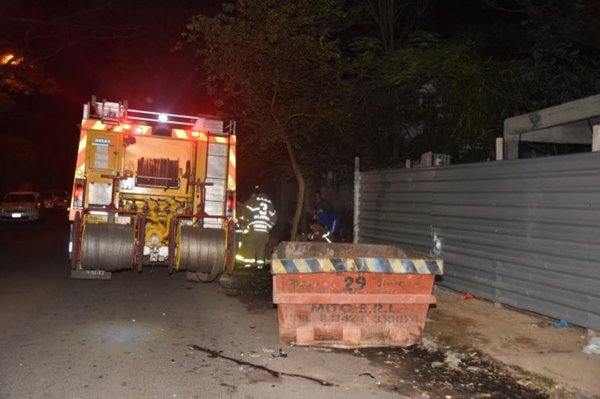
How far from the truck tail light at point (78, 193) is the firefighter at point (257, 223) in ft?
11.7

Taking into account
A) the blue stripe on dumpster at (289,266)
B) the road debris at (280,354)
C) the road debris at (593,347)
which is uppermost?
the blue stripe on dumpster at (289,266)

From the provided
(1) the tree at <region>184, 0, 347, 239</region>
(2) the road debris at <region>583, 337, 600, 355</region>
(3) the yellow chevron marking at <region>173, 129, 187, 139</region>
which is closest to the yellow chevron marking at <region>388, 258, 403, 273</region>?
(2) the road debris at <region>583, 337, 600, 355</region>

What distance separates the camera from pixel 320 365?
6.12 m

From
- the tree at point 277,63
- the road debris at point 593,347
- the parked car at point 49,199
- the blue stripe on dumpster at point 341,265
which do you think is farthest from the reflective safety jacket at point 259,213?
the parked car at point 49,199

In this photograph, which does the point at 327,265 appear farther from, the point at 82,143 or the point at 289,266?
the point at 82,143

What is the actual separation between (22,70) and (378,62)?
2178 cm

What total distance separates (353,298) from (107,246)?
3970 mm

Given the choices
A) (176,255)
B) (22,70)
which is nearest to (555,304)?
(176,255)

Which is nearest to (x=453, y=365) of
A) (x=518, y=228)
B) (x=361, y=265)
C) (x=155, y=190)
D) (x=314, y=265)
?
(x=361, y=265)

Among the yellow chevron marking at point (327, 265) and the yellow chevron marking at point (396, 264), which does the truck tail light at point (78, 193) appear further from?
the yellow chevron marking at point (396, 264)

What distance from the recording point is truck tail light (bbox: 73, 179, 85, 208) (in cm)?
945

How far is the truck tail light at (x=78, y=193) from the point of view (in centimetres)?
945

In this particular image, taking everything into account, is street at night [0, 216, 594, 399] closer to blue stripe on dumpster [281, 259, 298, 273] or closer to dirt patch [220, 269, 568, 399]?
dirt patch [220, 269, 568, 399]

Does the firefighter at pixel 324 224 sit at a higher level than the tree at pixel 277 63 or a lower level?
lower
